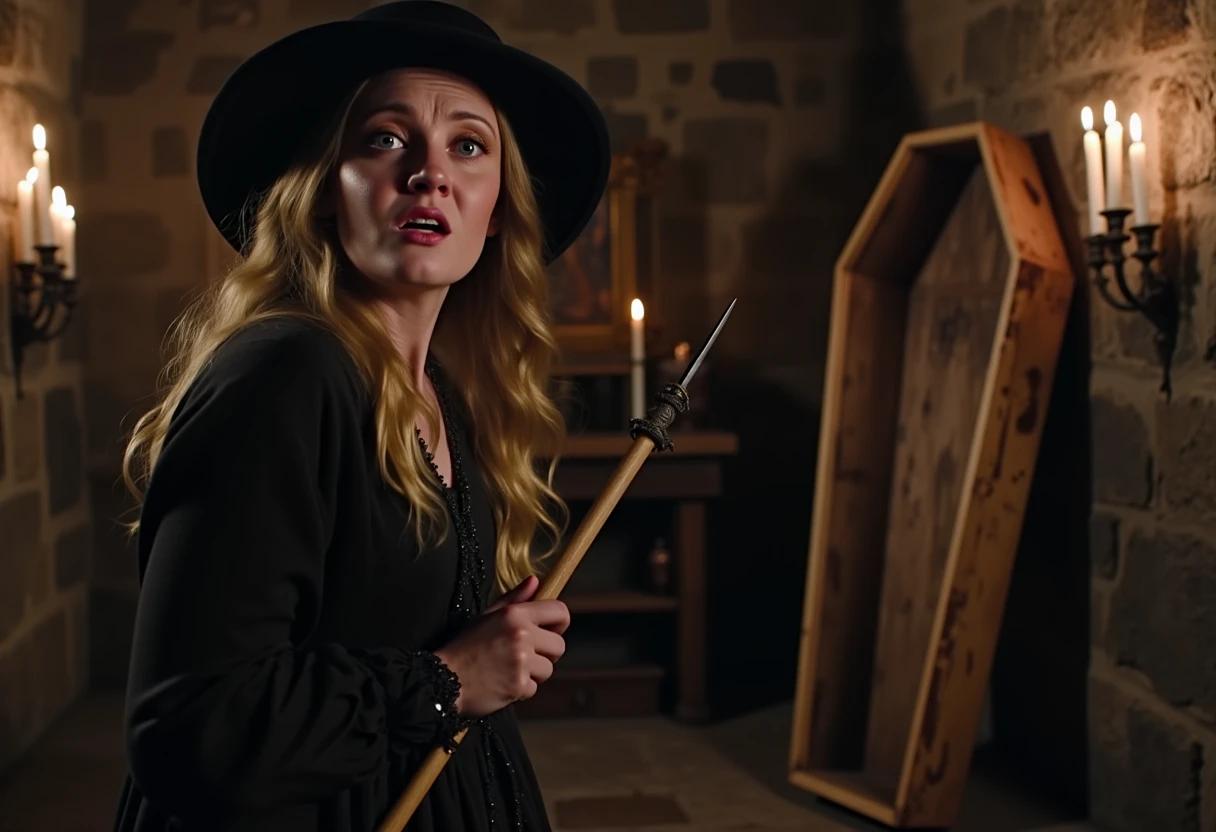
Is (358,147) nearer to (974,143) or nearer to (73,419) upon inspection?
(974,143)

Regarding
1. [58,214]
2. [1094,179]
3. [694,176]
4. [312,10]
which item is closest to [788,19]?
[694,176]

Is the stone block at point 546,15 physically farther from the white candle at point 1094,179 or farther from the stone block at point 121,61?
the white candle at point 1094,179

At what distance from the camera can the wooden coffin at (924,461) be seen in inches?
110

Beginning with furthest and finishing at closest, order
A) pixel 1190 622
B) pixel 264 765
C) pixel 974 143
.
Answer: pixel 974 143 < pixel 1190 622 < pixel 264 765

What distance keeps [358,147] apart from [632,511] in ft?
9.39

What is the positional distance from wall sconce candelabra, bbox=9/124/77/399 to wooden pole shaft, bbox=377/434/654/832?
238cm

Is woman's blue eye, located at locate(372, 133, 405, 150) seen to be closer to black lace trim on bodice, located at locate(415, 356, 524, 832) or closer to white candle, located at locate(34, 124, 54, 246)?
black lace trim on bodice, located at locate(415, 356, 524, 832)

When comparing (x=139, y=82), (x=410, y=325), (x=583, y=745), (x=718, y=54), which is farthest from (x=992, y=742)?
(x=139, y=82)

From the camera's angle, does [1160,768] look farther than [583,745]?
No

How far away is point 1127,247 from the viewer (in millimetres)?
2764

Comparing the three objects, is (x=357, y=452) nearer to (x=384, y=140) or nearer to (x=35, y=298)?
(x=384, y=140)

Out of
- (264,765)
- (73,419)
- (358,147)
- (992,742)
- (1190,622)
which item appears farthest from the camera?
(73,419)

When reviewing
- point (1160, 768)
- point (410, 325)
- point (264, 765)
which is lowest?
point (1160, 768)

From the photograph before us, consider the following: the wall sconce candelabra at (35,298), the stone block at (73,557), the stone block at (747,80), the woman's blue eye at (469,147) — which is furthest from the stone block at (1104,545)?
the stone block at (73,557)
